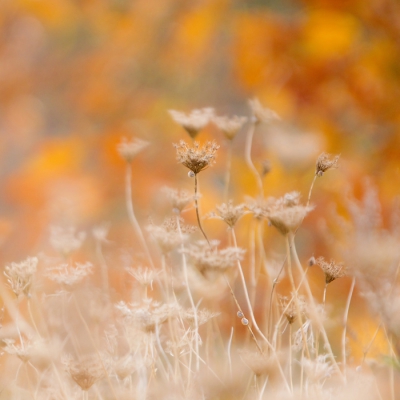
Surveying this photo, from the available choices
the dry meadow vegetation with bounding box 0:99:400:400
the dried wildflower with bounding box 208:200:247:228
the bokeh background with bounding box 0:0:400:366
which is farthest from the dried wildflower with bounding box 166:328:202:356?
the bokeh background with bounding box 0:0:400:366

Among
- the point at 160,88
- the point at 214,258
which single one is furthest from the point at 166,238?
the point at 160,88

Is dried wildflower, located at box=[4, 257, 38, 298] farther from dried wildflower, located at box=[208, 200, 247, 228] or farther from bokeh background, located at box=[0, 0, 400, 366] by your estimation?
bokeh background, located at box=[0, 0, 400, 366]

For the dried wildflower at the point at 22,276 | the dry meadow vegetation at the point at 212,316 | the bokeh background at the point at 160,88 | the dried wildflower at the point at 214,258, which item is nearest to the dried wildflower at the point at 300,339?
the dry meadow vegetation at the point at 212,316

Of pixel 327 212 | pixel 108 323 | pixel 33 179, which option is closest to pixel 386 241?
pixel 108 323

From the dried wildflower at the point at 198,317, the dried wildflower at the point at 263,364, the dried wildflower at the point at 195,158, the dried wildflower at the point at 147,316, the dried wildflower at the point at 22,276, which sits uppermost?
the dried wildflower at the point at 195,158

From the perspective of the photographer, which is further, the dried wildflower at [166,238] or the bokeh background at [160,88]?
the bokeh background at [160,88]

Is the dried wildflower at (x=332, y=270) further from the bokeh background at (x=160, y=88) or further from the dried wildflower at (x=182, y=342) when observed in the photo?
the bokeh background at (x=160, y=88)

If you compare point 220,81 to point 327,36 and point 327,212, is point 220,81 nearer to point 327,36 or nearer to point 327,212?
point 327,36

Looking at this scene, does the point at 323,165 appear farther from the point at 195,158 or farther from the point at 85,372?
the point at 85,372
